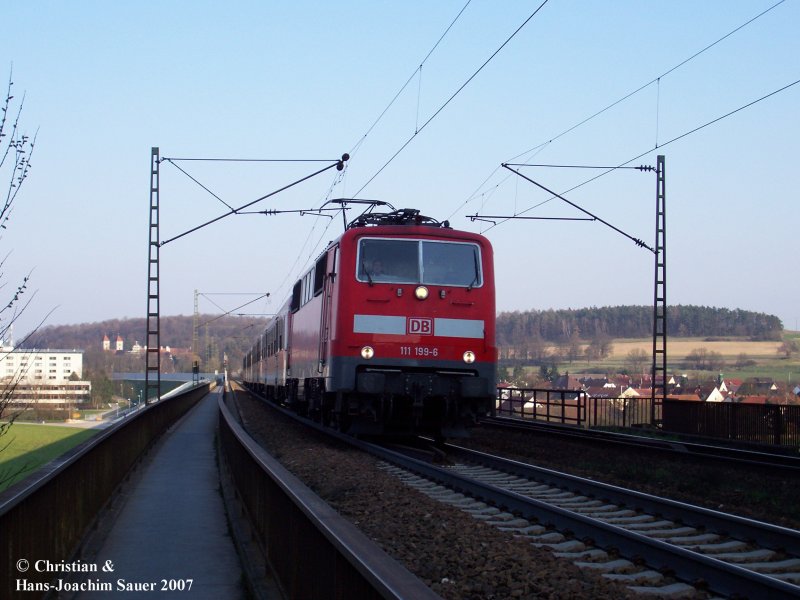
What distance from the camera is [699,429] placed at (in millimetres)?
24953

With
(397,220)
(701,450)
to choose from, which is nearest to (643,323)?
(701,450)

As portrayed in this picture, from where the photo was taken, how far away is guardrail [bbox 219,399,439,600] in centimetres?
380

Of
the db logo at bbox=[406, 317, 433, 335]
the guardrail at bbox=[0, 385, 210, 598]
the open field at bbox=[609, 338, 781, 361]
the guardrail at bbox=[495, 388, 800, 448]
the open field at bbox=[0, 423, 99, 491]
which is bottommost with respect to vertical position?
the open field at bbox=[0, 423, 99, 491]

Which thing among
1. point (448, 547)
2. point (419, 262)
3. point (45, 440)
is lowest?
point (45, 440)

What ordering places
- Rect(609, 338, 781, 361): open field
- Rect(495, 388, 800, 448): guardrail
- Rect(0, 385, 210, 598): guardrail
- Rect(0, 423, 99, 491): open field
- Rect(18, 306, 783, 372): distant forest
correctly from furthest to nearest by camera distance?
Rect(609, 338, 781, 361): open field
Rect(18, 306, 783, 372): distant forest
Rect(0, 423, 99, 491): open field
Rect(495, 388, 800, 448): guardrail
Rect(0, 385, 210, 598): guardrail

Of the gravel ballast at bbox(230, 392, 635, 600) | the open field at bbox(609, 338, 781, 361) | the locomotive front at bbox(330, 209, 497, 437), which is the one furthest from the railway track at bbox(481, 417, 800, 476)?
the open field at bbox(609, 338, 781, 361)

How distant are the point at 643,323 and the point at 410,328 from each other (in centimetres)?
6220

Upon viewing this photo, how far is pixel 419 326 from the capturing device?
15891 millimetres

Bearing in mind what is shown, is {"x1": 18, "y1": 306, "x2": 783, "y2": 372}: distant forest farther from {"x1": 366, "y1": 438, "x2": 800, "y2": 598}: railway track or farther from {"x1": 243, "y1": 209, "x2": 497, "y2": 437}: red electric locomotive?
{"x1": 366, "y1": 438, "x2": 800, "y2": 598}: railway track

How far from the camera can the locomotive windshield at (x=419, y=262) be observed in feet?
53.0

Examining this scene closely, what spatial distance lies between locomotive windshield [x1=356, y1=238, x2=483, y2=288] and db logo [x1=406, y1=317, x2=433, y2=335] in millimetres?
692

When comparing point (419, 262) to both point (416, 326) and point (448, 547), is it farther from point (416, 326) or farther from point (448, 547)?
point (448, 547)

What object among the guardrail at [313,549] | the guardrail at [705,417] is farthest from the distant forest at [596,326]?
the guardrail at [313,549]

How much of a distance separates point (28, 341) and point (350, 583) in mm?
6594
